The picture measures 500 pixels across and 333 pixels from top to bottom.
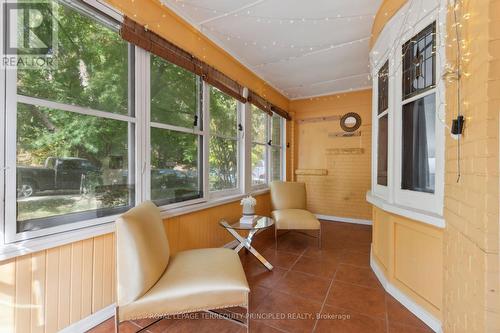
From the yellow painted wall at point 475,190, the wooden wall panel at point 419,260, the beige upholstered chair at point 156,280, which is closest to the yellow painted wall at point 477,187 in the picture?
the yellow painted wall at point 475,190

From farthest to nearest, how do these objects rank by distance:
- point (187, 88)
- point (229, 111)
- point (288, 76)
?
point (288, 76) < point (229, 111) < point (187, 88)

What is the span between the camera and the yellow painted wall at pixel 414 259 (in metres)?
1.55

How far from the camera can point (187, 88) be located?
2348mm

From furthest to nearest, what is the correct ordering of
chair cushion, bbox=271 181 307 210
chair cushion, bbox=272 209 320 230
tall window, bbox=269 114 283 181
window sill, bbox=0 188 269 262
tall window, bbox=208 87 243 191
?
1. tall window, bbox=269 114 283 181
2. chair cushion, bbox=271 181 307 210
3. chair cushion, bbox=272 209 320 230
4. tall window, bbox=208 87 243 191
5. window sill, bbox=0 188 269 262

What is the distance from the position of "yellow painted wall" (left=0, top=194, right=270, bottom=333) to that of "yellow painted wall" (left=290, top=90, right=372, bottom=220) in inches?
154

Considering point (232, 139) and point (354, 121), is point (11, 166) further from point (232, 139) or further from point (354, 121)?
point (354, 121)

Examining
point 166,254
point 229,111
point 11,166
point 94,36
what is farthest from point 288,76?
point 11,166

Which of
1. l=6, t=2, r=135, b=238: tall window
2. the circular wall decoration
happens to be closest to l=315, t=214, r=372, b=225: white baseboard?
the circular wall decoration

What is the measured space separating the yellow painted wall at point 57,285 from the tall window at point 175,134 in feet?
2.09

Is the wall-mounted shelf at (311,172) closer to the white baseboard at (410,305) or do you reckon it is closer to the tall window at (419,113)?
the white baseboard at (410,305)

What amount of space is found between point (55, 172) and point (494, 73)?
7.93 feet

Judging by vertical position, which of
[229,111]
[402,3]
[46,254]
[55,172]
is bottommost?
[46,254]

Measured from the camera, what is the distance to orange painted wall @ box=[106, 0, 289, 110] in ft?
5.88

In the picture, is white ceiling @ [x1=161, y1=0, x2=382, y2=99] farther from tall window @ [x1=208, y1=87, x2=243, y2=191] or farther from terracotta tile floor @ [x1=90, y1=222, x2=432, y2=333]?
terracotta tile floor @ [x1=90, y1=222, x2=432, y2=333]
